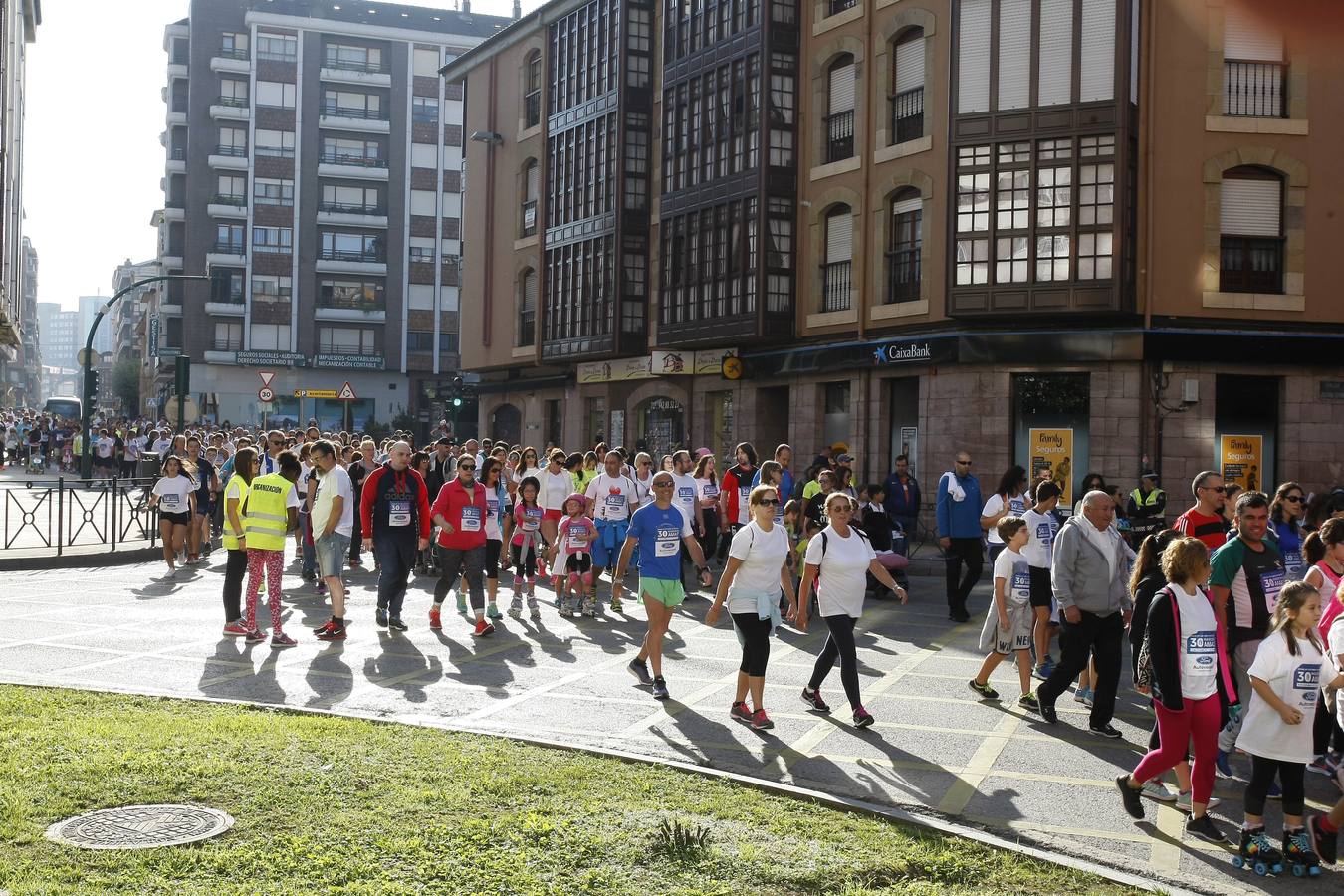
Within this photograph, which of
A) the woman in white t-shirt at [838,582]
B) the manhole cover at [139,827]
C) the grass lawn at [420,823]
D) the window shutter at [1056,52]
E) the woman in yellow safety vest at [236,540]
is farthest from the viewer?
the window shutter at [1056,52]

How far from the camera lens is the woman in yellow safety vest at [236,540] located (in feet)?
42.3

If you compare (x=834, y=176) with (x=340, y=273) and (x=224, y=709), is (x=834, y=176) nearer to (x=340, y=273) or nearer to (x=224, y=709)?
(x=224, y=709)

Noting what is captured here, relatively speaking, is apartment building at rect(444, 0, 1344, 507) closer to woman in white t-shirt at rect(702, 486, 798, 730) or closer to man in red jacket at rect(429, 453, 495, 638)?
man in red jacket at rect(429, 453, 495, 638)

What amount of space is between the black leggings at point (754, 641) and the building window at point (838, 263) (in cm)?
2067

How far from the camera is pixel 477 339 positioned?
4641 centimetres

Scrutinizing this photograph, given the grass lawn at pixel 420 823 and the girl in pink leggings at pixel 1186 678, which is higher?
the girl in pink leggings at pixel 1186 678

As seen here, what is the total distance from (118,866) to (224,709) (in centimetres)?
343

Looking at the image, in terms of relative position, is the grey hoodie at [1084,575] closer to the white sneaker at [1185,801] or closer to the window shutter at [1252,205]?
the white sneaker at [1185,801]

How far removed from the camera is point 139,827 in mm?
6102

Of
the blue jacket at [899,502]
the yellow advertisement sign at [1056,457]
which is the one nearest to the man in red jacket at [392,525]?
the blue jacket at [899,502]

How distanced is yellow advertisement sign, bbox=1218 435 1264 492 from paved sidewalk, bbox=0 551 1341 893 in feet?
37.9

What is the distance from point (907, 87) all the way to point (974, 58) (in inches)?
87.7

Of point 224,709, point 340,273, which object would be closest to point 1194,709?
point 224,709

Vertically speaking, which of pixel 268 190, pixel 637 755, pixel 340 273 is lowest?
pixel 637 755
